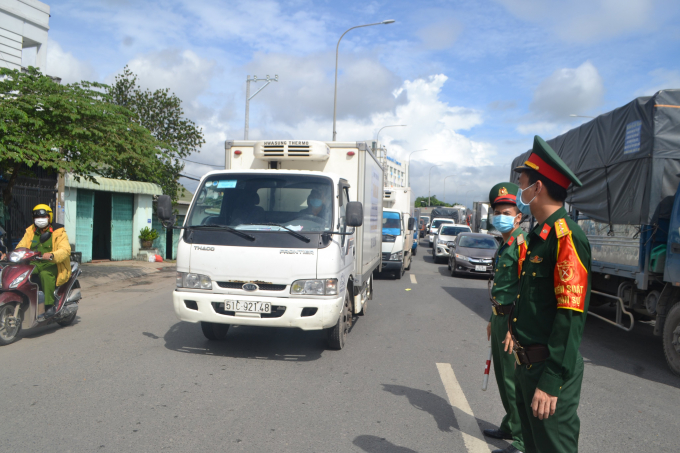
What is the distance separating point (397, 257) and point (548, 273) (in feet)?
41.5

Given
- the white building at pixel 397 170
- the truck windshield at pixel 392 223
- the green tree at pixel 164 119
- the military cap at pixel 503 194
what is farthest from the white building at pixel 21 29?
the white building at pixel 397 170

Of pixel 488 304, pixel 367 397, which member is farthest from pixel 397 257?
pixel 367 397

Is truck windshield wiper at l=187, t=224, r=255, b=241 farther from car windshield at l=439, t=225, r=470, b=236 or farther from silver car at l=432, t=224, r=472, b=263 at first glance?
car windshield at l=439, t=225, r=470, b=236

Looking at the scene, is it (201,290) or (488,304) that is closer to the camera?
(201,290)

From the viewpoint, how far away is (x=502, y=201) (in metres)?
4.00

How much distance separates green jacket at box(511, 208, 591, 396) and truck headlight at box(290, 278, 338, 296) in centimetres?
334

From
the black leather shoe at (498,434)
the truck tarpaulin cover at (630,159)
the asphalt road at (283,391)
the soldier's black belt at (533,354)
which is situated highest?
the truck tarpaulin cover at (630,159)

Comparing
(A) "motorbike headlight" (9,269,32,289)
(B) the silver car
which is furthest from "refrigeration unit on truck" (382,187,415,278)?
(A) "motorbike headlight" (9,269,32,289)

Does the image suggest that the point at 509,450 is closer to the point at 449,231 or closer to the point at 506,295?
the point at 506,295

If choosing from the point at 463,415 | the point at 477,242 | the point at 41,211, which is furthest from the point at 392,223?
the point at 463,415

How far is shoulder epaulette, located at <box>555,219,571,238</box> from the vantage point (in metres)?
2.25

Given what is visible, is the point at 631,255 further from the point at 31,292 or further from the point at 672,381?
the point at 31,292

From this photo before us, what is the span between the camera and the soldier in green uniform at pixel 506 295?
12.4ft

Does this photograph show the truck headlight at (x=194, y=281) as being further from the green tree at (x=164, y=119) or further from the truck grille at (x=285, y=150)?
the green tree at (x=164, y=119)
